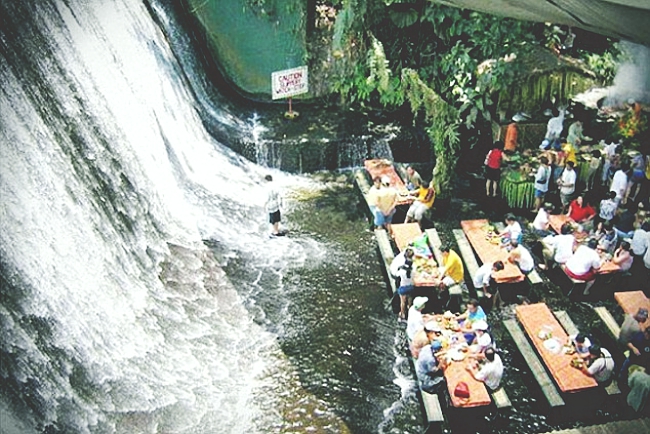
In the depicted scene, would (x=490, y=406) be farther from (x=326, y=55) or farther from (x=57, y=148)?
(x=326, y=55)

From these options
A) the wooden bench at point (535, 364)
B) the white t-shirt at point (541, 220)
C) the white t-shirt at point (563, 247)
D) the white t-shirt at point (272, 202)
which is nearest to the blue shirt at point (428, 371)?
the wooden bench at point (535, 364)

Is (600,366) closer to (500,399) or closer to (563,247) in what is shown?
(500,399)

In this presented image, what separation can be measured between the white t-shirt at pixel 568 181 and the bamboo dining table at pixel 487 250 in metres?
2.21

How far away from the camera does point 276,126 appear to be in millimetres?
16906

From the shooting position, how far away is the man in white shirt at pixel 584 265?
11562 millimetres

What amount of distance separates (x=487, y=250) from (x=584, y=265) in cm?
164

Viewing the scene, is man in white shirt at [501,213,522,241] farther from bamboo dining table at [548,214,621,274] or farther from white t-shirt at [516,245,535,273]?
bamboo dining table at [548,214,621,274]

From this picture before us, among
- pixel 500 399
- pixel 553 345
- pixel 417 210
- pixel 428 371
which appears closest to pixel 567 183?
pixel 417 210

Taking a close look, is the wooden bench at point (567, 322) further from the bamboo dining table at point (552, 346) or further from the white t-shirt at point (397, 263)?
the white t-shirt at point (397, 263)

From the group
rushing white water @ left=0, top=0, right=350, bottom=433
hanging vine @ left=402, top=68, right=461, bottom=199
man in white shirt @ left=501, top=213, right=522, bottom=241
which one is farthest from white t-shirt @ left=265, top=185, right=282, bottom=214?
man in white shirt @ left=501, top=213, right=522, bottom=241

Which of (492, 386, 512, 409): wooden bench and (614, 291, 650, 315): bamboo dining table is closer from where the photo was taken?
(492, 386, 512, 409): wooden bench

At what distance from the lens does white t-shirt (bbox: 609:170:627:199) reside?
45.1 feet

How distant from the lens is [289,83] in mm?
16516

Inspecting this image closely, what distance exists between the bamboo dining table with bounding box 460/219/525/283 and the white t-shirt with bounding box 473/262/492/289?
5.3 inches
